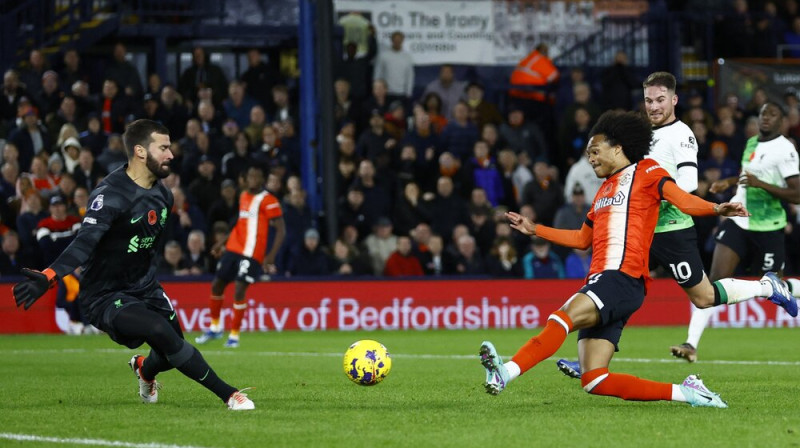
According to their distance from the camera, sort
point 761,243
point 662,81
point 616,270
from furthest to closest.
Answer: point 761,243 → point 662,81 → point 616,270

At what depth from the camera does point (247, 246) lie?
58.6ft

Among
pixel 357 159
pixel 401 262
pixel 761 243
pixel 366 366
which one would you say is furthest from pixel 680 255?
pixel 357 159

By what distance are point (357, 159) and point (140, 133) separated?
44.5 feet

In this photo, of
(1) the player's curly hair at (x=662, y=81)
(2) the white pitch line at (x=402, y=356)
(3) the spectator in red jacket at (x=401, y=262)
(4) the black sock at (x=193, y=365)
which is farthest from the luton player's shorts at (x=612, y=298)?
(3) the spectator in red jacket at (x=401, y=262)

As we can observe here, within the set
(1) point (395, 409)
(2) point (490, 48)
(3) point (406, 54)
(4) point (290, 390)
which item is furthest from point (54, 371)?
(2) point (490, 48)

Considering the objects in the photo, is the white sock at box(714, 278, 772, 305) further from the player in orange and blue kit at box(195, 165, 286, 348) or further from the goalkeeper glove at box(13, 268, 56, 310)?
the player in orange and blue kit at box(195, 165, 286, 348)

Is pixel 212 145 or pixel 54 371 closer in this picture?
pixel 54 371

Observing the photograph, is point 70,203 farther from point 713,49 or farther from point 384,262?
point 713,49

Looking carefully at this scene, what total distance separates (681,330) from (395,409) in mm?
11549

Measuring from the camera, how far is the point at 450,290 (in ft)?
68.6

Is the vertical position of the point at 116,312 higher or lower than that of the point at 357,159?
higher

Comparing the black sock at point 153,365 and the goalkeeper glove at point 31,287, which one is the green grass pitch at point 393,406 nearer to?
the black sock at point 153,365

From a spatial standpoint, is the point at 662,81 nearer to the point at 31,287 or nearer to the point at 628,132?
the point at 628,132

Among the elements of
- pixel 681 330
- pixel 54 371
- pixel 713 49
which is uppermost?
pixel 713 49
